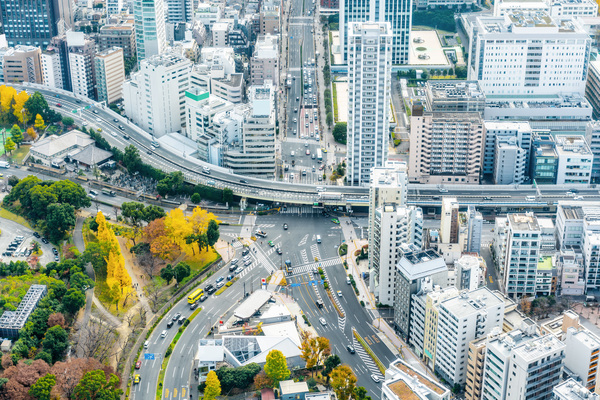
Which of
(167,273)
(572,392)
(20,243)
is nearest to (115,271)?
(167,273)

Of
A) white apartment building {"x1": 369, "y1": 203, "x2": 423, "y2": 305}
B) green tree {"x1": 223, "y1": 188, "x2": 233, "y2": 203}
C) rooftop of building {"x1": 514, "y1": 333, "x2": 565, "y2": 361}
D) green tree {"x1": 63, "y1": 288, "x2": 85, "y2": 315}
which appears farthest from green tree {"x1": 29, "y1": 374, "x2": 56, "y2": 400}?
rooftop of building {"x1": 514, "y1": 333, "x2": 565, "y2": 361}

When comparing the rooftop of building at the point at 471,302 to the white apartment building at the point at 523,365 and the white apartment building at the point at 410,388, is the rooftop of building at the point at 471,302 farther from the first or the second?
the white apartment building at the point at 410,388

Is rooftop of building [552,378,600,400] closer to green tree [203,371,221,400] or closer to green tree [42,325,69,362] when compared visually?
green tree [203,371,221,400]

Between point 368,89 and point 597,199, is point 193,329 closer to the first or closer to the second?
point 368,89

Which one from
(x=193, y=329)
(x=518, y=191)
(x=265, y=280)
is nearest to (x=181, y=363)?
(x=193, y=329)

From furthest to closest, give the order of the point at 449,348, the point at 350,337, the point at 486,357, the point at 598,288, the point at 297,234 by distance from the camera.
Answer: the point at 297,234
the point at 598,288
the point at 350,337
the point at 449,348
the point at 486,357

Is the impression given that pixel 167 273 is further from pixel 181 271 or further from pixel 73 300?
pixel 73 300

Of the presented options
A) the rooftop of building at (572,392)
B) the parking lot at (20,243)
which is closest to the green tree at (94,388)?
the parking lot at (20,243)
